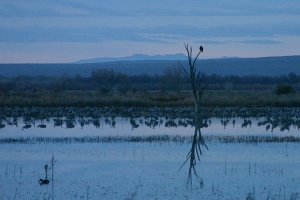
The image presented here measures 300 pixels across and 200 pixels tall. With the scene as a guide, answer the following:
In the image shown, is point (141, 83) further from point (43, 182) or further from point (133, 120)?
point (43, 182)

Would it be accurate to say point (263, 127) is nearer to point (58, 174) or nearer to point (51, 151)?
point (51, 151)

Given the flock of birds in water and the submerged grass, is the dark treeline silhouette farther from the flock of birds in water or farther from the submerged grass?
the submerged grass

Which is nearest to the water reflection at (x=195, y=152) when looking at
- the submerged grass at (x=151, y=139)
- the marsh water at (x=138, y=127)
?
the submerged grass at (x=151, y=139)

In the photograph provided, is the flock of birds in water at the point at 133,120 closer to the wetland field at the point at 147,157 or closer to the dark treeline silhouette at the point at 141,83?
the wetland field at the point at 147,157

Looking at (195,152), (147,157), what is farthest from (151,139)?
(147,157)

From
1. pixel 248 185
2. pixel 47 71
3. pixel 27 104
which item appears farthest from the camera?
pixel 47 71

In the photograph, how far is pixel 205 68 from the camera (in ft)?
473

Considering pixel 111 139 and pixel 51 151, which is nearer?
pixel 51 151

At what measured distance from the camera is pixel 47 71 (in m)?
159

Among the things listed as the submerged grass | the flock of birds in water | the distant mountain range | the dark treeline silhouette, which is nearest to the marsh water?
the flock of birds in water

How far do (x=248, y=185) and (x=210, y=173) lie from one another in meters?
1.67

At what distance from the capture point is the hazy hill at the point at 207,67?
142875 mm

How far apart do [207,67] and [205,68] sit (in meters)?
2.96

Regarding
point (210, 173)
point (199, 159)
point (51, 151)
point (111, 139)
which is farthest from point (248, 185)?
point (111, 139)
